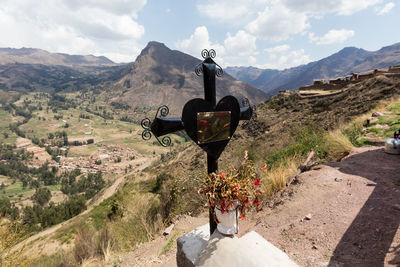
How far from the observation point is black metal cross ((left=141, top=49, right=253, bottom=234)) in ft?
11.3

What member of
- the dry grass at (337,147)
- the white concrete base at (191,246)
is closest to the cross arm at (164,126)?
the white concrete base at (191,246)

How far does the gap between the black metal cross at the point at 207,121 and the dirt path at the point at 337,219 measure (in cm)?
195

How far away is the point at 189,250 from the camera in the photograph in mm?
3406

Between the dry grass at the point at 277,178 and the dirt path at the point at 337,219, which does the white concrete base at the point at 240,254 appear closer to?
the dirt path at the point at 337,219

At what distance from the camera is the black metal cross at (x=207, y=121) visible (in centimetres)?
345

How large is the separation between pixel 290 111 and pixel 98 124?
205689mm

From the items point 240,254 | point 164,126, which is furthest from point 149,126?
point 240,254

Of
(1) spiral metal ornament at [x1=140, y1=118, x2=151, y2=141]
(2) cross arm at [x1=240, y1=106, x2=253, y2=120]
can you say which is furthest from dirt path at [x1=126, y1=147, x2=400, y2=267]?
(1) spiral metal ornament at [x1=140, y1=118, x2=151, y2=141]

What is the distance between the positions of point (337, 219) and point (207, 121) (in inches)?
141

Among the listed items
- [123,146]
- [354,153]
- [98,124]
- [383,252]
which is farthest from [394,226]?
[98,124]

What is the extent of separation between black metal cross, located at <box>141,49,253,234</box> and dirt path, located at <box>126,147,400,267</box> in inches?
76.7

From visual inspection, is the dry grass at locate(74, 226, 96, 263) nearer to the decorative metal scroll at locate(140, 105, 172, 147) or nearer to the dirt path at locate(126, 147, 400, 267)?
the dirt path at locate(126, 147, 400, 267)

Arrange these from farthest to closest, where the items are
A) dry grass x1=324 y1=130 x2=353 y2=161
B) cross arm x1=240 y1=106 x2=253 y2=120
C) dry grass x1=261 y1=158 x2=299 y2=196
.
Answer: dry grass x1=324 y1=130 x2=353 y2=161, dry grass x1=261 y1=158 x2=299 y2=196, cross arm x1=240 y1=106 x2=253 y2=120

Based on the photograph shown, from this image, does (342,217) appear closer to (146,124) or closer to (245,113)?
(245,113)
